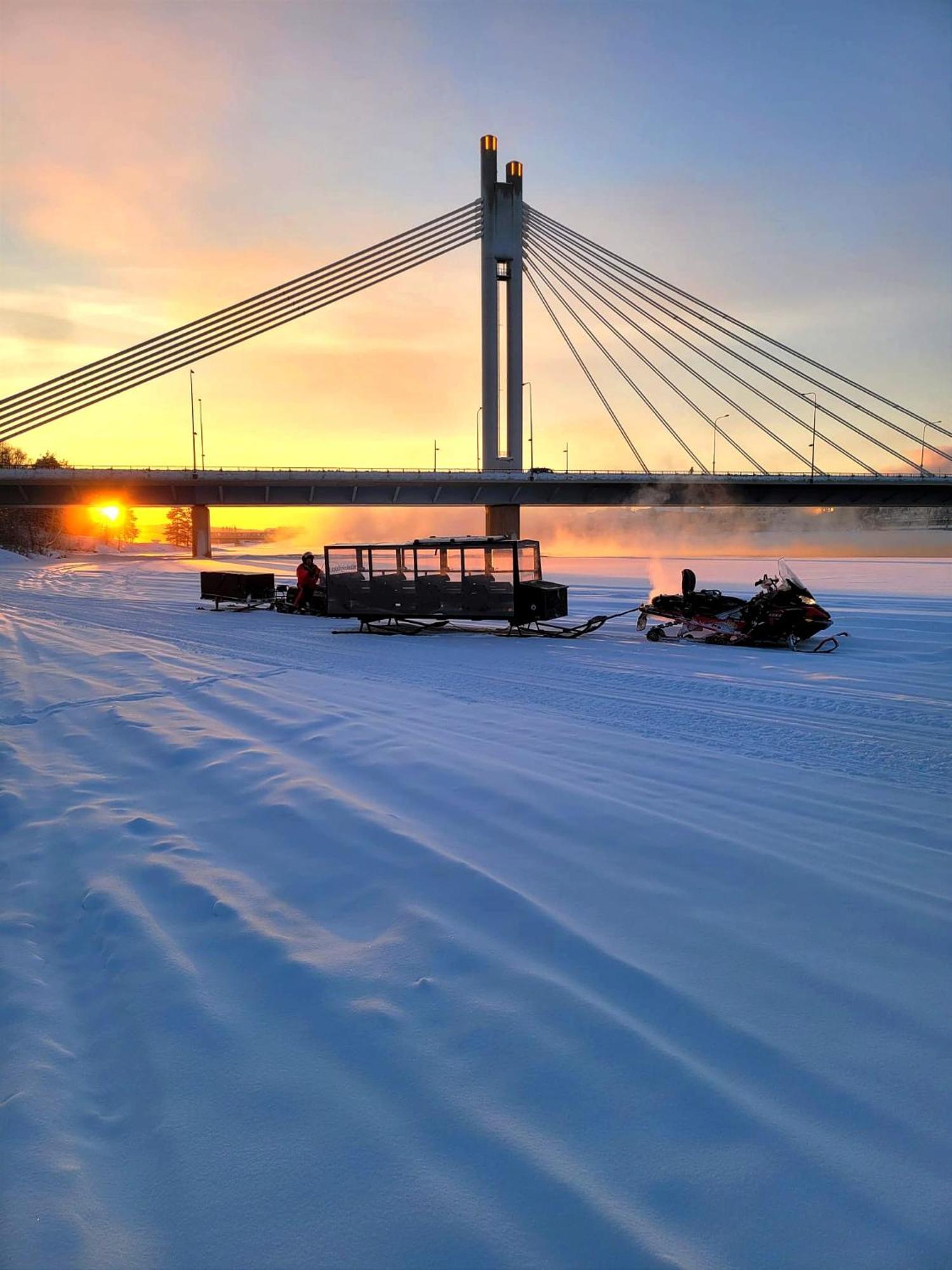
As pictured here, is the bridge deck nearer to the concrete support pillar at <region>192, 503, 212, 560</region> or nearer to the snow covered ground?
the concrete support pillar at <region>192, 503, 212, 560</region>

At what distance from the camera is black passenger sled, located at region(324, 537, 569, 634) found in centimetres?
1483

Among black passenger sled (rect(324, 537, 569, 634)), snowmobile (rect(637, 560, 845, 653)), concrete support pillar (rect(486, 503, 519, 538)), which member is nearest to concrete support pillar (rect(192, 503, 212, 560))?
concrete support pillar (rect(486, 503, 519, 538))

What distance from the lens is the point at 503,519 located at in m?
56.2

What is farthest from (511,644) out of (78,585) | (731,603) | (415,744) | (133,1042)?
(78,585)

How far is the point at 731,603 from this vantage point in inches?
550

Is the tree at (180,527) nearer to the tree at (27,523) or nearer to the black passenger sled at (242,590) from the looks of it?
the tree at (27,523)

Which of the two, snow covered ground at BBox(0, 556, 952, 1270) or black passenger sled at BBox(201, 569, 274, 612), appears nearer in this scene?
snow covered ground at BBox(0, 556, 952, 1270)

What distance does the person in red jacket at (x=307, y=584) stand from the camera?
64.1 ft

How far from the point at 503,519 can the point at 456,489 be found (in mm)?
4148

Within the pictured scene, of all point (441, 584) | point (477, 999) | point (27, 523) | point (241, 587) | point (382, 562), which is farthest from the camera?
point (27, 523)

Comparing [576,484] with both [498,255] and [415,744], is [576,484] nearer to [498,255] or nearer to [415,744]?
[498,255]

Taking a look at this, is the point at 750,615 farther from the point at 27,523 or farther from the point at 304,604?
the point at 27,523

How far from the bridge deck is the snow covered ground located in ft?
155

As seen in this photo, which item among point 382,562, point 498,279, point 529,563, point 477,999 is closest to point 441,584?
point 382,562
